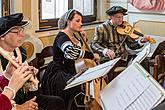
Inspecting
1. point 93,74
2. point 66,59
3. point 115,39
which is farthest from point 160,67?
point 115,39

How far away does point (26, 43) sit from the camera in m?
3.19

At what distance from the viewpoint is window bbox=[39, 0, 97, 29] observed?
3898 millimetres

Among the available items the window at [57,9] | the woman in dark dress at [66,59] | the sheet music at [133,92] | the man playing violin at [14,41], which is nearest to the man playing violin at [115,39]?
the woman in dark dress at [66,59]

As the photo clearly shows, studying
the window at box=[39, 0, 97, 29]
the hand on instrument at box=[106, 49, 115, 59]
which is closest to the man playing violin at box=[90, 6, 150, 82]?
the hand on instrument at box=[106, 49, 115, 59]

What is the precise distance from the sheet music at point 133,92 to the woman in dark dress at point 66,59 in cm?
104

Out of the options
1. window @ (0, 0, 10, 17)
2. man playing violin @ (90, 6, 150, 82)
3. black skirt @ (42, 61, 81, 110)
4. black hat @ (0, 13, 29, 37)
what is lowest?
black skirt @ (42, 61, 81, 110)

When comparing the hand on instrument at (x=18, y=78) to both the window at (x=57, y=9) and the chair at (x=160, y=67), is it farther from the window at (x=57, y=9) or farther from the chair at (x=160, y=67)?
the window at (x=57, y=9)

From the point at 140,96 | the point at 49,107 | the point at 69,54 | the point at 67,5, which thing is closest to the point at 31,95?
the point at 49,107

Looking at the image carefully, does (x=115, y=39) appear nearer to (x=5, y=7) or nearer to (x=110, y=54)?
(x=110, y=54)

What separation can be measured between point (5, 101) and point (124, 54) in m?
2.01

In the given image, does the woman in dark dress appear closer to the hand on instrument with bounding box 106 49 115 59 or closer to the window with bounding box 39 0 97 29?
the hand on instrument with bounding box 106 49 115 59

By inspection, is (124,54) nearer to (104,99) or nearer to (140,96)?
(104,99)

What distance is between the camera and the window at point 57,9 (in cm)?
390

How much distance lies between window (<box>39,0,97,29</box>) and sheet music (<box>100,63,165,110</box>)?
2318 millimetres
